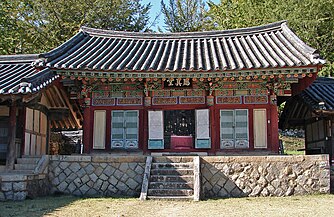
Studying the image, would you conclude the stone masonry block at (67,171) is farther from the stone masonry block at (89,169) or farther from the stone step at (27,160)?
the stone step at (27,160)

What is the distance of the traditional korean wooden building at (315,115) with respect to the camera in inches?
527

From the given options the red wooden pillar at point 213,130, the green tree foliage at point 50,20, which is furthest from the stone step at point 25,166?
the green tree foliage at point 50,20

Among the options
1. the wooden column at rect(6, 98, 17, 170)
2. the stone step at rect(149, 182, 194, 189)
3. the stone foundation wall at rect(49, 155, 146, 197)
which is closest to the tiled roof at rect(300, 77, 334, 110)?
the stone step at rect(149, 182, 194, 189)

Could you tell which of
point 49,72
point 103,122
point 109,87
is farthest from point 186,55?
point 49,72

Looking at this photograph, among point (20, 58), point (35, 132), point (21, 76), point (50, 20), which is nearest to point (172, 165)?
point (35, 132)

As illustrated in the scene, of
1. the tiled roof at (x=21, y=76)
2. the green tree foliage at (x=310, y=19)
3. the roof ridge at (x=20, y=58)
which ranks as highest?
the green tree foliage at (x=310, y=19)

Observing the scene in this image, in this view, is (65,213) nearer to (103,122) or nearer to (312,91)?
(103,122)

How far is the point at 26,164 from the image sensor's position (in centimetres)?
1181

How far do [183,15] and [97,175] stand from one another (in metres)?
24.2

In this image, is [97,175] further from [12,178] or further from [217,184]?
[217,184]

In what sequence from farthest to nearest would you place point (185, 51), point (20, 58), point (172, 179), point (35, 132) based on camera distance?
1. point (20, 58)
2. point (185, 51)
3. point (35, 132)
4. point (172, 179)

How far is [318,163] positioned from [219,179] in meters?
2.92

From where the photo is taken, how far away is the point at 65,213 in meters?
7.95

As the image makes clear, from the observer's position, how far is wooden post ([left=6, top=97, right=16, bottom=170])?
1160 cm
